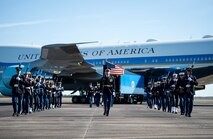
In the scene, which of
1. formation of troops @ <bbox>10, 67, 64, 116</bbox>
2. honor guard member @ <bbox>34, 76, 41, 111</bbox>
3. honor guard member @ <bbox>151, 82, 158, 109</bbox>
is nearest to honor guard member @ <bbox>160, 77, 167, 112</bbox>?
honor guard member @ <bbox>151, 82, 158, 109</bbox>

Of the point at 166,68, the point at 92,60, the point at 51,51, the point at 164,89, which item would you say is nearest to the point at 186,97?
the point at 164,89

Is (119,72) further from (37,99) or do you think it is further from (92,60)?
(37,99)

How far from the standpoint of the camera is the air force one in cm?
3325

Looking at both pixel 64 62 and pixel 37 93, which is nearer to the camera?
pixel 37 93

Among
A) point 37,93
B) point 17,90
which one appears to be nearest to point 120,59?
point 37,93

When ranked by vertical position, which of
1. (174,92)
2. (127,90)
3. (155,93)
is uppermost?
(174,92)

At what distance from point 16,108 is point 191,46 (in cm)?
2219

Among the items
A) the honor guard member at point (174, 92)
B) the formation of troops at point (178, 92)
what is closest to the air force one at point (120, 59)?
the formation of troops at point (178, 92)

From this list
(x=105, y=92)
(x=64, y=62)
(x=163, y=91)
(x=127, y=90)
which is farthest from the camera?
(x=127, y=90)

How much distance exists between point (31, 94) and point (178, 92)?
6.29 metres

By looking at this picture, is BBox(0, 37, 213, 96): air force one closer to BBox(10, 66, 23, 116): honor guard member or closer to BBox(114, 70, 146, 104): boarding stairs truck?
BBox(114, 70, 146, 104): boarding stairs truck

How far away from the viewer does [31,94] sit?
1888cm

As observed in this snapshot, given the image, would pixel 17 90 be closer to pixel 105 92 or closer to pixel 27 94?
pixel 27 94

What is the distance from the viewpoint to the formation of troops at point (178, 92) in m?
17.3
